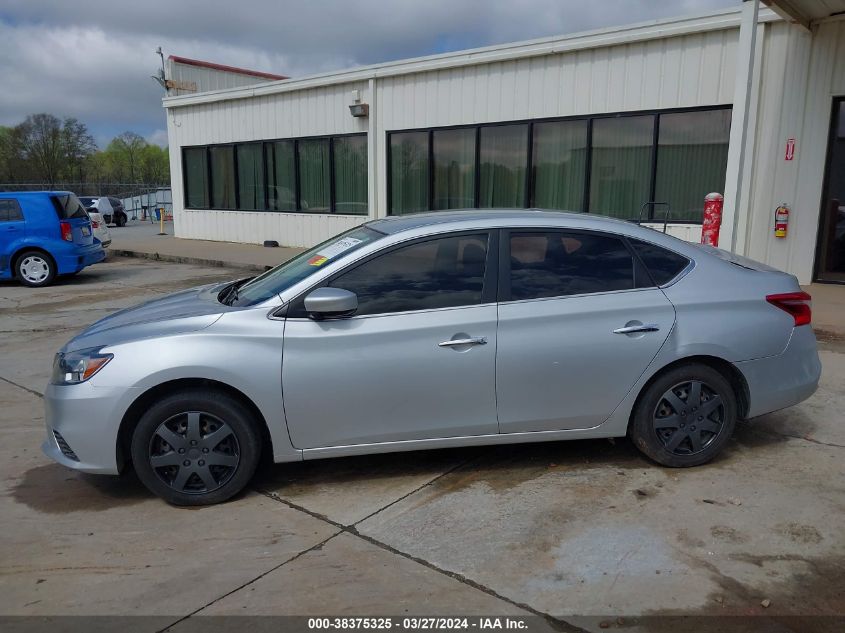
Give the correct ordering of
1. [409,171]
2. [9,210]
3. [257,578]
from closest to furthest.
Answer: [257,578], [9,210], [409,171]

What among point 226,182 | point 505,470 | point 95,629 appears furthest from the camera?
point 226,182

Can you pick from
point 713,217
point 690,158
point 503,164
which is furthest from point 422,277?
point 503,164

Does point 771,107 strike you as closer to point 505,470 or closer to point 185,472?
point 505,470

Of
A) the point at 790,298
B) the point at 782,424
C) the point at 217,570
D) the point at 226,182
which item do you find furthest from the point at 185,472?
the point at 226,182

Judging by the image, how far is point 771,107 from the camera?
414 inches

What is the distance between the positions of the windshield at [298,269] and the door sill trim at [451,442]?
3.19ft

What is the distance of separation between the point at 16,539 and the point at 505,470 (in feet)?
9.09

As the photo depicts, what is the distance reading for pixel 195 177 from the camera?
829 inches

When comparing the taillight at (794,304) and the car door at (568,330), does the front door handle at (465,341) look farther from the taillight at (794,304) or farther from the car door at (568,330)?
the taillight at (794,304)

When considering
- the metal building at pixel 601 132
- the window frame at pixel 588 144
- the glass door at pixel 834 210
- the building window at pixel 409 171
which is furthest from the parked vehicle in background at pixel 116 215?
the glass door at pixel 834 210

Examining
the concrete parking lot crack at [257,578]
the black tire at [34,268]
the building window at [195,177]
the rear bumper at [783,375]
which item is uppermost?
the building window at [195,177]

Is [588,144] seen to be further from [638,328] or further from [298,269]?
[298,269]

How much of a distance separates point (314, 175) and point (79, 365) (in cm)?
1412

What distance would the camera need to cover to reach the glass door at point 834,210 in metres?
10.2
